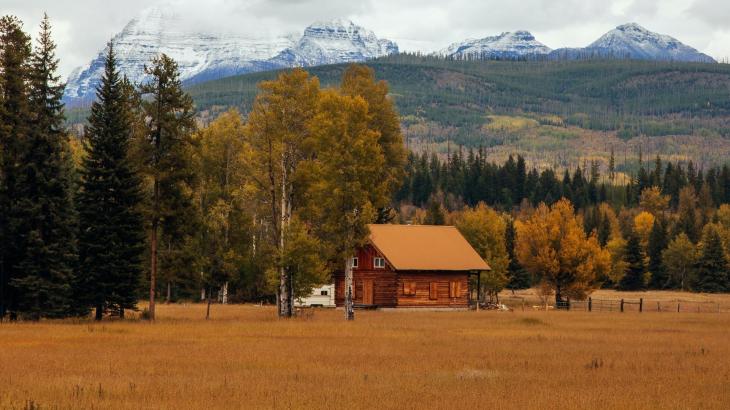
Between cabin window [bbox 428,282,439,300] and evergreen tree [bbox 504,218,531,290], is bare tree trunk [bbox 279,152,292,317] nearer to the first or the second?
cabin window [bbox 428,282,439,300]

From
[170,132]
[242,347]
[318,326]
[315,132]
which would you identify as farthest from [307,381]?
[315,132]

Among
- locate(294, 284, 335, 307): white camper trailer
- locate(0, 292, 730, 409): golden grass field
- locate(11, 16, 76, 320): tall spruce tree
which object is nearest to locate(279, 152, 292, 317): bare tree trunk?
locate(0, 292, 730, 409): golden grass field

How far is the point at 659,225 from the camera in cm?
14412

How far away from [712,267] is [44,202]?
100 m

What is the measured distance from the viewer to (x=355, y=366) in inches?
1314

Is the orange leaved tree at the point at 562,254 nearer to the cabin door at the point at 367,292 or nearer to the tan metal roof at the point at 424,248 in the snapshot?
the tan metal roof at the point at 424,248

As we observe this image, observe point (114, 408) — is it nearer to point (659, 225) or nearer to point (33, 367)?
point (33, 367)

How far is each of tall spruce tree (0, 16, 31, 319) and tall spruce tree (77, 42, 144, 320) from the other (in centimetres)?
347

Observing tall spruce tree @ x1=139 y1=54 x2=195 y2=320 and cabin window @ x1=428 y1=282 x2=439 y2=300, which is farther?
cabin window @ x1=428 y1=282 x2=439 y2=300

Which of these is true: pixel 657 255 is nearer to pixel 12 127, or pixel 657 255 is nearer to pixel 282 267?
pixel 282 267

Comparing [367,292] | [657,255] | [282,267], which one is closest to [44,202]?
[282,267]

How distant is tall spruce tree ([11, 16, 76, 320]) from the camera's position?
48.7 m

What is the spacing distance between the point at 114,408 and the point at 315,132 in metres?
35.6

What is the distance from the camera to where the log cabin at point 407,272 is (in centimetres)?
7656
